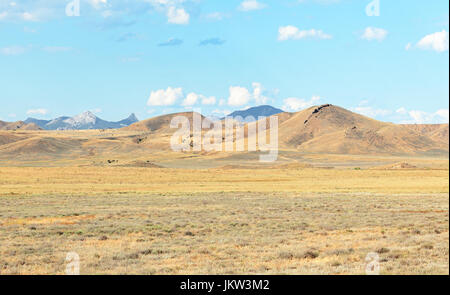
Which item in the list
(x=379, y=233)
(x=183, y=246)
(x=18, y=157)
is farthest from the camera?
(x=18, y=157)

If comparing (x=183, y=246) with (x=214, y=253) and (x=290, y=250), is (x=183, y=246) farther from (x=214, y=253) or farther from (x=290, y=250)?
(x=290, y=250)

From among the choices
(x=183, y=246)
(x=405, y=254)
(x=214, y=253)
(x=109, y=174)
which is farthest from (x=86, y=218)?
(x=109, y=174)

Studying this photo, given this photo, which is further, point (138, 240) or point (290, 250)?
point (138, 240)

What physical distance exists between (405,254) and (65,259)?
36.5 feet

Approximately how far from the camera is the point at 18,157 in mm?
151500

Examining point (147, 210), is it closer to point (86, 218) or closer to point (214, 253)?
point (86, 218)

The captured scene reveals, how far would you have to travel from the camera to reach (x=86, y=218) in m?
28.0

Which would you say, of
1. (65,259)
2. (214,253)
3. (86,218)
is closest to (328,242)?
(214,253)
